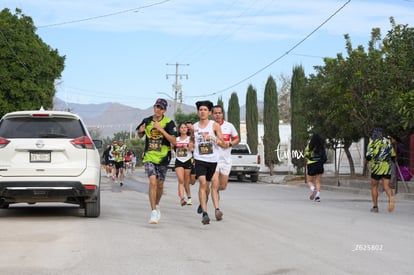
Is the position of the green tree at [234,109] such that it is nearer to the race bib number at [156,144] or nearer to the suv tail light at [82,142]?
the suv tail light at [82,142]

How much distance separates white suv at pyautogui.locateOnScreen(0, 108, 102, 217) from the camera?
11.7 m

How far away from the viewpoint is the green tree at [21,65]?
52844 millimetres

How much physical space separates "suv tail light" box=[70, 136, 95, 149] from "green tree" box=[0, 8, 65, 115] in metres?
41.5

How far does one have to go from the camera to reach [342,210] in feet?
52.4

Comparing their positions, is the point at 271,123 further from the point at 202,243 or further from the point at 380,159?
the point at 202,243

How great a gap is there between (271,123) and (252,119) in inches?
323

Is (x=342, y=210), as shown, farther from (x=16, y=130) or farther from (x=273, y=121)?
(x=273, y=121)

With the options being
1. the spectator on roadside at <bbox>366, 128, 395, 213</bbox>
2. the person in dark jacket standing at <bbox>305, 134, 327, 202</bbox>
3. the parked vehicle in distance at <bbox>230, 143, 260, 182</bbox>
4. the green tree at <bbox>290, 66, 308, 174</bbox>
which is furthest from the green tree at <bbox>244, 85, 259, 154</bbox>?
the spectator on roadside at <bbox>366, 128, 395, 213</bbox>

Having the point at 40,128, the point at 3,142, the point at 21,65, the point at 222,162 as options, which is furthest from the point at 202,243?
the point at 21,65

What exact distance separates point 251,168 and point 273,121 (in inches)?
591

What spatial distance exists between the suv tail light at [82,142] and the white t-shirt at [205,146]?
1703 millimetres

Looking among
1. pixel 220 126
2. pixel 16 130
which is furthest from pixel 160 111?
pixel 16 130

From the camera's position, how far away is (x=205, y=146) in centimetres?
1195

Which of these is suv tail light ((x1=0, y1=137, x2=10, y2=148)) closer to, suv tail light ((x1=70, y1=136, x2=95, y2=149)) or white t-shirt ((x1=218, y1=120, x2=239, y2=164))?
suv tail light ((x1=70, y1=136, x2=95, y2=149))
